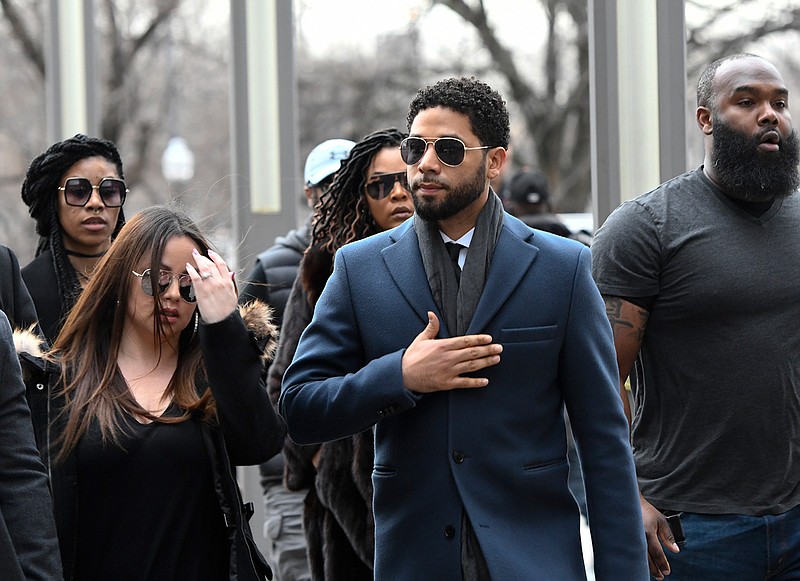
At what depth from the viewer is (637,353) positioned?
15.8 feet

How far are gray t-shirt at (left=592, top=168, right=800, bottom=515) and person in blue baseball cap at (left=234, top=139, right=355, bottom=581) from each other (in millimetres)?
2182

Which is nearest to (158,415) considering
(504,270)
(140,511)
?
(140,511)

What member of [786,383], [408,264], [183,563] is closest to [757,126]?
[786,383]

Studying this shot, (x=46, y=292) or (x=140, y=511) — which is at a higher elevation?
(x=46, y=292)

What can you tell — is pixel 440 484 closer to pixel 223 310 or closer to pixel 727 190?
pixel 223 310

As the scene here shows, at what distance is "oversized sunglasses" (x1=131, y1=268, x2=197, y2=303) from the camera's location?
449 centimetres

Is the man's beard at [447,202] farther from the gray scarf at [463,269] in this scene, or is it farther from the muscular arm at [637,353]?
the muscular arm at [637,353]

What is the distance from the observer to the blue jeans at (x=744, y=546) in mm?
4645

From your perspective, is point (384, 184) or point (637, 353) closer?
point (637, 353)

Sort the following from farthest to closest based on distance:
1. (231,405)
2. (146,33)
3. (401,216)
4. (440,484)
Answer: (146,33) < (401,216) < (231,405) < (440,484)

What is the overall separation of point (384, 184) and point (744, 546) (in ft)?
6.82

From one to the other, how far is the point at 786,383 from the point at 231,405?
Result: 166 cm

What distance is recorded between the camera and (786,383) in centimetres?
467

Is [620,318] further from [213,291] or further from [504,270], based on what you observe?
[213,291]
